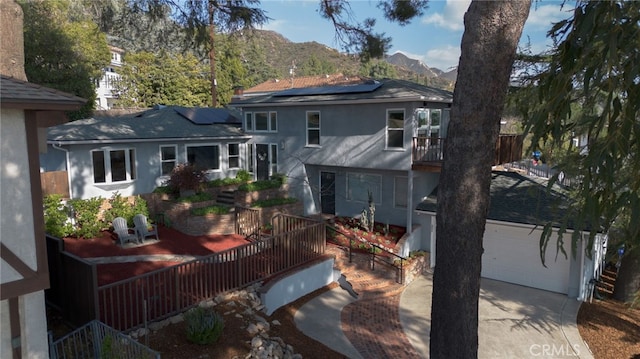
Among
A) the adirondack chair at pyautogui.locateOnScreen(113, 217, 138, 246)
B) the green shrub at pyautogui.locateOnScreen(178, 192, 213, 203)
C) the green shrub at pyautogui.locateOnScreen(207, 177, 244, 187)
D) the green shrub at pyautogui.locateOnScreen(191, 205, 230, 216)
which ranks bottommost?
the adirondack chair at pyautogui.locateOnScreen(113, 217, 138, 246)

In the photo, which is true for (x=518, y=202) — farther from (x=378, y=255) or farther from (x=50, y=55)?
(x=50, y=55)

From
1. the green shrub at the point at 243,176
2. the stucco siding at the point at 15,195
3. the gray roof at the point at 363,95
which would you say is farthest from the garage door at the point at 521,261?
the stucco siding at the point at 15,195

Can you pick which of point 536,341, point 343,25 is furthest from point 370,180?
point 536,341

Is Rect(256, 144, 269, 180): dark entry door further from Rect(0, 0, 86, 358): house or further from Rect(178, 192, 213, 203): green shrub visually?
Rect(0, 0, 86, 358): house

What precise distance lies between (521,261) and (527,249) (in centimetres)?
45

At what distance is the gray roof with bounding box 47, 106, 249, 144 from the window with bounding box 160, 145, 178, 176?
621 millimetres

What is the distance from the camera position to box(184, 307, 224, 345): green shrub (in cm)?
745

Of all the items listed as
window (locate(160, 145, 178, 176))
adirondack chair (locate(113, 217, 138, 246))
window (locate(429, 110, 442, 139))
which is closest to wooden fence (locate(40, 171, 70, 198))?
adirondack chair (locate(113, 217, 138, 246))

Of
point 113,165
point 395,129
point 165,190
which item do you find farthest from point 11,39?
point 395,129

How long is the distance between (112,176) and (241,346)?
11.1m

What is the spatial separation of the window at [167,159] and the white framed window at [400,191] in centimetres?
942

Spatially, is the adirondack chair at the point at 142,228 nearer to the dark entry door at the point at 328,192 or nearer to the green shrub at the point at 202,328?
the green shrub at the point at 202,328

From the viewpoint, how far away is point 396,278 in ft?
44.1

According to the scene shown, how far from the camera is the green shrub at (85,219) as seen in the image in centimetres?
1395
